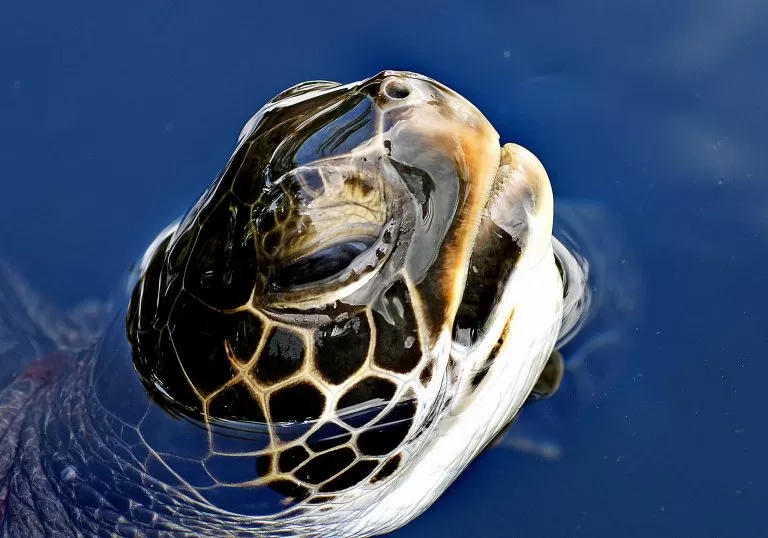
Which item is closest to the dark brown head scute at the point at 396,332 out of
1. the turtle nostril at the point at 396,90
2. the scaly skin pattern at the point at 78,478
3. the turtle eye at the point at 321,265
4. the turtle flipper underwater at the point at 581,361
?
the turtle eye at the point at 321,265

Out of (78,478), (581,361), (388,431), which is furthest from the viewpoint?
(581,361)

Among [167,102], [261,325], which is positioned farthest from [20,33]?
[261,325]

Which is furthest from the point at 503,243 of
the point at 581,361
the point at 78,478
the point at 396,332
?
the point at 78,478

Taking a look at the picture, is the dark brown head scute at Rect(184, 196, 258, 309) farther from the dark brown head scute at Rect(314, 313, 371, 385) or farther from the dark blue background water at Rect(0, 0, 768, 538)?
the dark blue background water at Rect(0, 0, 768, 538)

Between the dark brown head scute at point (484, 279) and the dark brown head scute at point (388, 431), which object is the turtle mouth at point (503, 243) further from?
the dark brown head scute at point (388, 431)

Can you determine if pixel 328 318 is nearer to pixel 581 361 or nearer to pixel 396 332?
pixel 396 332

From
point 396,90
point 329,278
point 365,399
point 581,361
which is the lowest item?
point 581,361

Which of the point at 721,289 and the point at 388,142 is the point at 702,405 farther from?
the point at 388,142
